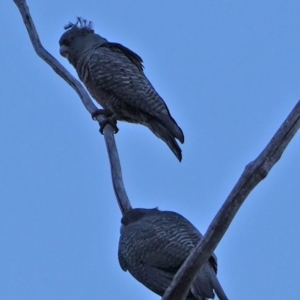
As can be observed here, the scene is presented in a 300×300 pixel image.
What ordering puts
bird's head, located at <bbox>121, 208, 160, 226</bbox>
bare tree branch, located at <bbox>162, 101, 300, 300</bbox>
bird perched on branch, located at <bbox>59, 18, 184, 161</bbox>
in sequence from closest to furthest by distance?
bare tree branch, located at <bbox>162, 101, 300, 300</bbox>
bird's head, located at <bbox>121, 208, 160, 226</bbox>
bird perched on branch, located at <bbox>59, 18, 184, 161</bbox>

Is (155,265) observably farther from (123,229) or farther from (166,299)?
(166,299)

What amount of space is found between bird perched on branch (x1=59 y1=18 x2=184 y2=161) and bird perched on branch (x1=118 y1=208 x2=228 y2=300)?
1019 millimetres

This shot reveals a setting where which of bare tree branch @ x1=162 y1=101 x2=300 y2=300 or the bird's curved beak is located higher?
the bird's curved beak

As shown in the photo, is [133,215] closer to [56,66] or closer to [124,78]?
[56,66]

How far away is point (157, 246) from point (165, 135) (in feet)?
5.17

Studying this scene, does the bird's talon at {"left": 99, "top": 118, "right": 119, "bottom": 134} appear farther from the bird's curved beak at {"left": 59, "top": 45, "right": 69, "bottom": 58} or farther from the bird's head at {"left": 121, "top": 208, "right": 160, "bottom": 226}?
the bird's curved beak at {"left": 59, "top": 45, "right": 69, "bottom": 58}

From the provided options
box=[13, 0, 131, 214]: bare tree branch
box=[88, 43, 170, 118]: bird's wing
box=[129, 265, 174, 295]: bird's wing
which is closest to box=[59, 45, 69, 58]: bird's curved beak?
box=[88, 43, 170, 118]: bird's wing

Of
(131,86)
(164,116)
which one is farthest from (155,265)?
(131,86)

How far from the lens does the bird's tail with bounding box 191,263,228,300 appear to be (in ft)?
19.2

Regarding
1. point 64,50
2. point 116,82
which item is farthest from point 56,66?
point 64,50

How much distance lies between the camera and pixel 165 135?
316 inches

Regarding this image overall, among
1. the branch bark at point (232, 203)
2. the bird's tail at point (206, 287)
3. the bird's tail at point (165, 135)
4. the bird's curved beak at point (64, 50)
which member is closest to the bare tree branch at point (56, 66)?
the bird's tail at point (165, 135)

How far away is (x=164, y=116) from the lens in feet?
27.1

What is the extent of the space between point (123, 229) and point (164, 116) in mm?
1520
